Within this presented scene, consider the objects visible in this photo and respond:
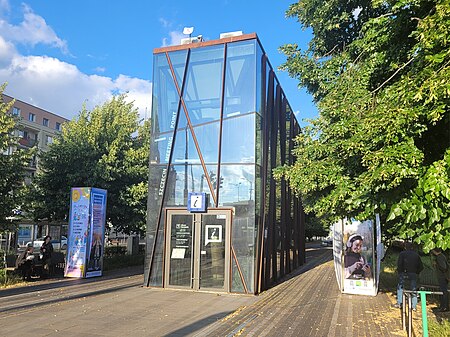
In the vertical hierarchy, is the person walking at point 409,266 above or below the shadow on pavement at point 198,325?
above

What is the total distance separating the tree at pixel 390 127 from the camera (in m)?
4.46

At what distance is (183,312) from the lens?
879cm

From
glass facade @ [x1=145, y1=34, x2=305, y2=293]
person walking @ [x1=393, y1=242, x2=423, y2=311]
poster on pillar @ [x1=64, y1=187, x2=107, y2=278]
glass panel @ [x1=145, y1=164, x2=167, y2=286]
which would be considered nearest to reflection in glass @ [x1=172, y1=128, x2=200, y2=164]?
glass facade @ [x1=145, y1=34, x2=305, y2=293]

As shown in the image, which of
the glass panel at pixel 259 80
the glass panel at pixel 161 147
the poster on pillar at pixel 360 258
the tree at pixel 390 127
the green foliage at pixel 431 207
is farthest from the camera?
the glass panel at pixel 161 147

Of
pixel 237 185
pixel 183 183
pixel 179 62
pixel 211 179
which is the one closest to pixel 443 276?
pixel 237 185

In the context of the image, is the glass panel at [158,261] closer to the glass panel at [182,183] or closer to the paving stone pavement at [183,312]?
the paving stone pavement at [183,312]

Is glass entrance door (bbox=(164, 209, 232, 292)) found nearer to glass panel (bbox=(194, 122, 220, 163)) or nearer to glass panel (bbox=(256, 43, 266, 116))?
glass panel (bbox=(194, 122, 220, 163))

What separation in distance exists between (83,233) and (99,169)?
148 inches

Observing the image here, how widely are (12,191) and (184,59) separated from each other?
7560 millimetres

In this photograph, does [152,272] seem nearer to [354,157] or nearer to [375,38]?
[354,157]

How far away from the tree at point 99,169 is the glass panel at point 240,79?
7.13 meters

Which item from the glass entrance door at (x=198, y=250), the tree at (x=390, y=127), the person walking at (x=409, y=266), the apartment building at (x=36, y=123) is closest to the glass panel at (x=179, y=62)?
the glass entrance door at (x=198, y=250)

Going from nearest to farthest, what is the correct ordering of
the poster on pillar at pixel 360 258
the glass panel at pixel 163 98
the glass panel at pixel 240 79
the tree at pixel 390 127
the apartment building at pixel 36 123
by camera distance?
1. the tree at pixel 390 127
2. the poster on pillar at pixel 360 258
3. the glass panel at pixel 240 79
4. the glass panel at pixel 163 98
5. the apartment building at pixel 36 123

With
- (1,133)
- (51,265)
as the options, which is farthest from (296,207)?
(1,133)
